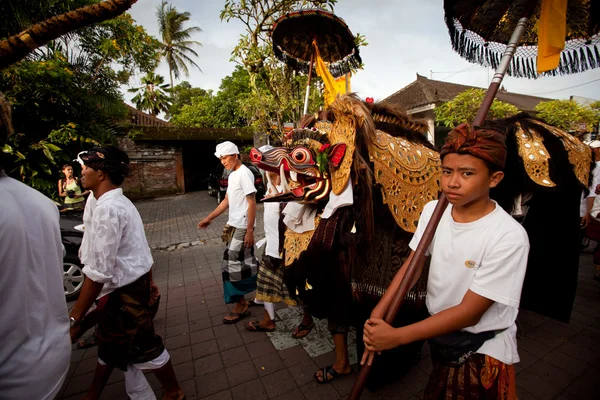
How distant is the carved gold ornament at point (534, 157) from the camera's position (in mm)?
2414

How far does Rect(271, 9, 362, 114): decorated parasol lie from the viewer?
274 cm

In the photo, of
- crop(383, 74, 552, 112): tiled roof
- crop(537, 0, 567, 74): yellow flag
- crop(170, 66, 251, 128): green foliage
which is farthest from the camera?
crop(170, 66, 251, 128): green foliage

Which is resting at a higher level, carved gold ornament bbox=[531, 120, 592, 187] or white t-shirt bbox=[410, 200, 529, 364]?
carved gold ornament bbox=[531, 120, 592, 187]

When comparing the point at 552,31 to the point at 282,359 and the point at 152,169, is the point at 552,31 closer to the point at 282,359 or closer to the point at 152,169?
the point at 282,359

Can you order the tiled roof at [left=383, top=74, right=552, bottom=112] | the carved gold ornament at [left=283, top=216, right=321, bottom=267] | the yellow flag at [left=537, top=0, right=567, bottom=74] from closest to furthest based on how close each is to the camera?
the yellow flag at [left=537, top=0, right=567, bottom=74] < the carved gold ornament at [left=283, top=216, right=321, bottom=267] < the tiled roof at [left=383, top=74, right=552, bottom=112]

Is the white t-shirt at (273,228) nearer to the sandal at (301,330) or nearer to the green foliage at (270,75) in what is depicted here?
Answer: the sandal at (301,330)

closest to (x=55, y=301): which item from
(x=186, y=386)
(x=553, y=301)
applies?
(x=186, y=386)

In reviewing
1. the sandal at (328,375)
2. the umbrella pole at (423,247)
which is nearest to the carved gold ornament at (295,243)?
the umbrella pole at (423,247)

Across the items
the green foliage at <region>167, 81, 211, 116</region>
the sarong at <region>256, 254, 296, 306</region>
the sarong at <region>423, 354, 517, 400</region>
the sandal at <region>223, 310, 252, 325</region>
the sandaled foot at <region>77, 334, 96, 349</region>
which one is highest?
the green foliage at <region>167, 81, 211, 116</region>

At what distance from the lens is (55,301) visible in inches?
50.8

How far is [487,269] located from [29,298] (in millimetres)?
1869

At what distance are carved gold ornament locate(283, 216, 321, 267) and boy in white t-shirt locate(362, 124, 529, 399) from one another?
2.77ft

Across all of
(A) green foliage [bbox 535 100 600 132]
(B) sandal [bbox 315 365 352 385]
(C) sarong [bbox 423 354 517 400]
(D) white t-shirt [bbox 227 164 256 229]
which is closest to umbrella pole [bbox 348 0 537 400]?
(C) sarong [bbox 423 354 517 400]

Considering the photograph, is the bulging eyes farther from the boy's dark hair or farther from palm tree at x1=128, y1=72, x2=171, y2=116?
palm tree at x1=128, y1=72, x2=171, y2=116
